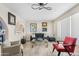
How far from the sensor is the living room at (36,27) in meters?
2.24

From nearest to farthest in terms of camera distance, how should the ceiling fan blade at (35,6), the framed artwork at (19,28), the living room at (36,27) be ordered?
the ceiling fan blade at (35,6)
the living room at (36,27)
the framed artwork at (19,28)

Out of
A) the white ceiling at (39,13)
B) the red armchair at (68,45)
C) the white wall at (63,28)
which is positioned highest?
the white ceiling at (39,13)

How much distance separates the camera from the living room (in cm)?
224

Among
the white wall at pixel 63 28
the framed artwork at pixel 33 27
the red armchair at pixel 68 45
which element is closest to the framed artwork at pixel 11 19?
the framed artwork at pixel 33 27

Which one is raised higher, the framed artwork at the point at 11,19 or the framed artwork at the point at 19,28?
the framed artwork at the point at 11,19

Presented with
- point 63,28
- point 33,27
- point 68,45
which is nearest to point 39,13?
point 33,27

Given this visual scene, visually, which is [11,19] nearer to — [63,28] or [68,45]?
[63,28]

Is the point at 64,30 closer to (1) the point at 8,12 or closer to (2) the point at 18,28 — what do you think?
(2) the point at 18,28

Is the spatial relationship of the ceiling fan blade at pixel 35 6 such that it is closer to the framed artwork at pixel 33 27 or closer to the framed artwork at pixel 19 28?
the framed artwork at pixel 33 27

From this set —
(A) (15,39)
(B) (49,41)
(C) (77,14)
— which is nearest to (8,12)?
(A) (15,39)

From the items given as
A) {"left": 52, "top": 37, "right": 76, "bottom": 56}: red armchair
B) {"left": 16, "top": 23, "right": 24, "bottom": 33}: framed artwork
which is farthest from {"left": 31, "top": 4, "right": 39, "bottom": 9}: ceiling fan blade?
{"left": 52, "top": 37, "right": 76, "bottom": 56}: red armchair

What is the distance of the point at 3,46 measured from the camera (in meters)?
2.19

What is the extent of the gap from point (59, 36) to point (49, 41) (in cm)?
27

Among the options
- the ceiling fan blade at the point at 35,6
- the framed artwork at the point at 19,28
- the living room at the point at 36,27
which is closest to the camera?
the ceiling fan blade at the point at 35,6
